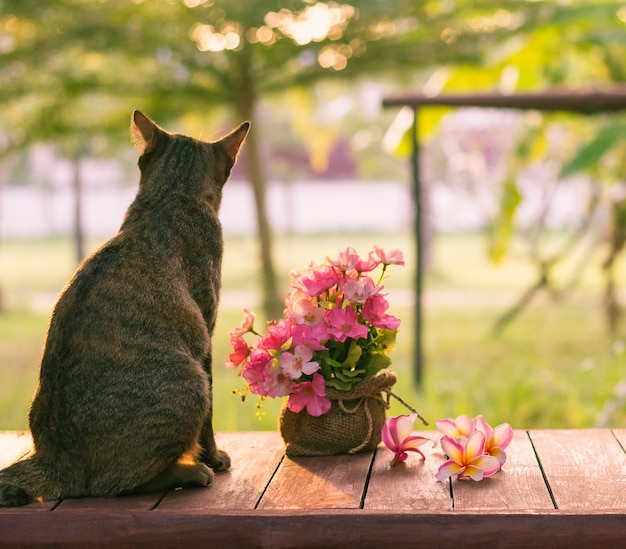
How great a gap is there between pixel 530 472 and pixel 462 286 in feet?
33.4

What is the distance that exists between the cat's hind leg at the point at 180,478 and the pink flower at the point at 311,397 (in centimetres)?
31

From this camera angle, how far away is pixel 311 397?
2.76 meters

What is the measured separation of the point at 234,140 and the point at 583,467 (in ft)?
4.47

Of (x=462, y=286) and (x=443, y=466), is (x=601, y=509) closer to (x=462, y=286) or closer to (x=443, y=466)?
(x=443, y=466)

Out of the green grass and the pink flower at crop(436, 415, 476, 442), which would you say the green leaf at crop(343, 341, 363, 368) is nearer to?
the pink flower at crop(436, 415, 476, 442)

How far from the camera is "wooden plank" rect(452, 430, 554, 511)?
2.39m

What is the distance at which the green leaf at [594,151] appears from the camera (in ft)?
17.4

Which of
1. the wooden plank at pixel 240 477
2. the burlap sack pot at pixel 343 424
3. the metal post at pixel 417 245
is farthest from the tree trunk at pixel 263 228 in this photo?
the burlap sack pot at pixel 343 424

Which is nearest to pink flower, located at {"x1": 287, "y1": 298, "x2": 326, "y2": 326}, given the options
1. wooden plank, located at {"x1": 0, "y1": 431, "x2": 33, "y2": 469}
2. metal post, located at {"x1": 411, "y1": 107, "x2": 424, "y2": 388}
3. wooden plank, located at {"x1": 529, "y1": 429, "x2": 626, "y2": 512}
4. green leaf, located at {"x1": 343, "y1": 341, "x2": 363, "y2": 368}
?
green leaf, located at {"x1": 343, "y1": 341, "x2": 363, "y2": 368}

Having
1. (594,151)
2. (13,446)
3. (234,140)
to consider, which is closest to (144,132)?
(234,140)

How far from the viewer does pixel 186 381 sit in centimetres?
253

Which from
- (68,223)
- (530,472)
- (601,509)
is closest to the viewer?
(601,509)

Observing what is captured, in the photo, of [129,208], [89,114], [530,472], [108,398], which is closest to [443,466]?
[530,472]

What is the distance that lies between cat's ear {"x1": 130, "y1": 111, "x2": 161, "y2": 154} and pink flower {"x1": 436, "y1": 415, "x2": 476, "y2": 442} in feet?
3.81
